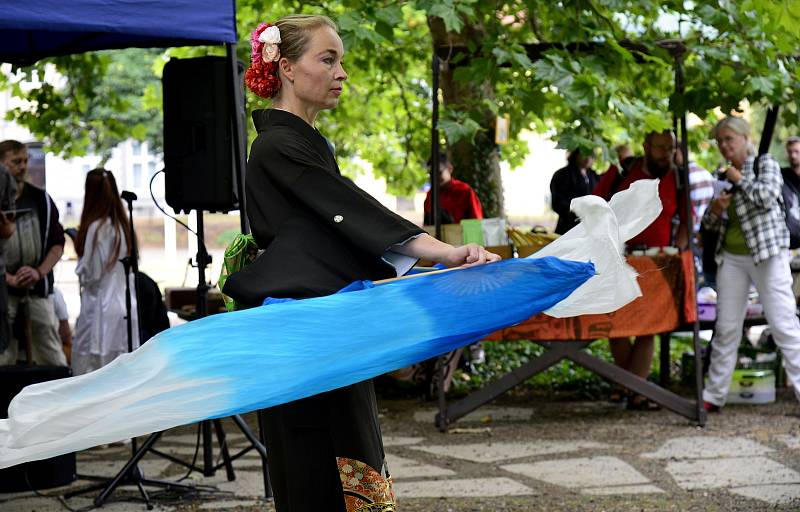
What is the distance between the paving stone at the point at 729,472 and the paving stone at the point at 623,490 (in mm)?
191

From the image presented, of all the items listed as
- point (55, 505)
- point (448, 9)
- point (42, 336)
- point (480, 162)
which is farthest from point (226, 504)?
point (480, 162)

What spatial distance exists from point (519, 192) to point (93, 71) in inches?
1268

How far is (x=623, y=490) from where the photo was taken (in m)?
6.50

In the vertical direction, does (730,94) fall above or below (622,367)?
above

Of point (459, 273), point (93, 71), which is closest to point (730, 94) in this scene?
point (459, 273)

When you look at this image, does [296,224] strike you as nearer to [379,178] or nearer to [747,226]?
[747,226]

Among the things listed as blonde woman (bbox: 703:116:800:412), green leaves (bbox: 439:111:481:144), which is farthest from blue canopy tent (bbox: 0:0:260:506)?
blonde woman (bbox: 703:116:800:412)

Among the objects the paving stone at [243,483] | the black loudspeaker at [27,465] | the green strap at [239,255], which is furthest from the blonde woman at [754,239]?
the green strap at [239,255]

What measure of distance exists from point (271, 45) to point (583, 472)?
4.46 m

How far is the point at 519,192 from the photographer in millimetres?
42938

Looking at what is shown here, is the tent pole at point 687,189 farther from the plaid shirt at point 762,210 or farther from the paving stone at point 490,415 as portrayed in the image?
the paving stone at point 490,415

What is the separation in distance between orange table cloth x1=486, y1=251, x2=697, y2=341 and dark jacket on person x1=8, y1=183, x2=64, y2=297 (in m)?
3.20

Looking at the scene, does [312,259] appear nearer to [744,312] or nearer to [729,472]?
[729,472]

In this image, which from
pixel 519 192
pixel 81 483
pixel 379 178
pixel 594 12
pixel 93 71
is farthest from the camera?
pixel 519 192
